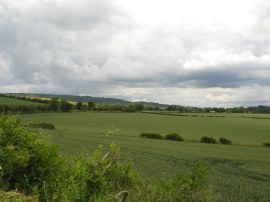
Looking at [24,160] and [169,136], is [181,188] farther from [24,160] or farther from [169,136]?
[169,136]

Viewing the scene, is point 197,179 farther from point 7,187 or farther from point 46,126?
point 46,126

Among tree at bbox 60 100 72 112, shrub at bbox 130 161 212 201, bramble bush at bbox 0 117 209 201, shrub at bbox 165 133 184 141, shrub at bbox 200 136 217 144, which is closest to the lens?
bramble bush at bbox 0 117 209 201

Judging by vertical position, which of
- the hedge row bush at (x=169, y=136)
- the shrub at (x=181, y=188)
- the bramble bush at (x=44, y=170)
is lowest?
the hedge row bush at (x=169, y=136)

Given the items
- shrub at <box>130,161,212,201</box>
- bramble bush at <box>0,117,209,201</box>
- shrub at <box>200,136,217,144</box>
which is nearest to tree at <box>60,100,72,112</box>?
shrub at <box>200,136,217,144</box>

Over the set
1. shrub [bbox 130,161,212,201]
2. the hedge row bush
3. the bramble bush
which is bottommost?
the hedge row bush

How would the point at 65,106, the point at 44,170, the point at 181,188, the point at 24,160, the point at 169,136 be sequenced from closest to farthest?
the point at 24,160, the point at 44,170, the point at 181,188, the point at 169,136, the point at 65,106

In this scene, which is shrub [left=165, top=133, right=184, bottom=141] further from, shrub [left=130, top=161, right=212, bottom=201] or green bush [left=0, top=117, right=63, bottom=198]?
green bush [left=0, top=117, right=63, bottom=198]

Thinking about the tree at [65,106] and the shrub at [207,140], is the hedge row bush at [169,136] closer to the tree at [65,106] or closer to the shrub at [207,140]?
the shrub at [207,140]

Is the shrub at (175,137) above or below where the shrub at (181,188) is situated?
below

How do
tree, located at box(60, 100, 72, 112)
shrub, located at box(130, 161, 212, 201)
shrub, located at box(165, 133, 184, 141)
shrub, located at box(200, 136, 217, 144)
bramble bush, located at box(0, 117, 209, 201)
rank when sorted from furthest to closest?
tree, located at box(60, 100, 72, 112)
shrub, located at box(165, 133, 184, 141)
shrub, located at box(200, 136, 217, 144)
shrub, located at box(130, 161, 212, 201)
bramble bush, located at box(0, 117, 209, 201)

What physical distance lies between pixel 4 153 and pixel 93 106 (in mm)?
114935

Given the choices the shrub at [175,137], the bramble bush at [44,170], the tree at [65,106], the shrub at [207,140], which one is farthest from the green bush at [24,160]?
the tree at [65,106]

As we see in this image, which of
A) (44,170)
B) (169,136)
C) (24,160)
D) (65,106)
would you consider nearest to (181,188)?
(44,170)

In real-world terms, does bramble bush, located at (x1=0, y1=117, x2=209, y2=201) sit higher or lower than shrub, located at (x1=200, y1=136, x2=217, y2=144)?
higher
